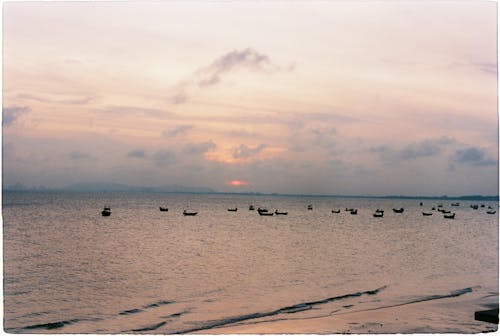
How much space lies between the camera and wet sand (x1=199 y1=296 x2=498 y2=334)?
18438mm

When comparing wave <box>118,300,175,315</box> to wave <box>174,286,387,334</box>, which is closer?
wave <box>174,286,387,334</box>

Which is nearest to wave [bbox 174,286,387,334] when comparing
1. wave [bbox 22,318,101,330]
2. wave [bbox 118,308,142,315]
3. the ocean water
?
the ocean water

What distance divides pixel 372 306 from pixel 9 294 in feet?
57.2

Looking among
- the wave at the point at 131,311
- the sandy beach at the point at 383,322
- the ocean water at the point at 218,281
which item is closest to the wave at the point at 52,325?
the ocean water at the point at 218,281

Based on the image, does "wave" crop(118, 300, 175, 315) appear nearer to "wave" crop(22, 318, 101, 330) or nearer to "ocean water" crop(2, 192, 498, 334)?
"ocean water" crop(2, 192, 498, 334)

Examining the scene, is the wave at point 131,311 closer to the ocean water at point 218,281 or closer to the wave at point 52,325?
the ocean water at point 218,281

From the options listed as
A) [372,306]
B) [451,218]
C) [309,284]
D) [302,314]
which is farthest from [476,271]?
[451,218]

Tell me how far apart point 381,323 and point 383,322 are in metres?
0.19

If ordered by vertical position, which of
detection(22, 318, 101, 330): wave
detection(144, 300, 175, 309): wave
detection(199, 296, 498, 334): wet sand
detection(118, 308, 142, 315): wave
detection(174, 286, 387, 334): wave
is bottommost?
detection(22, 318, 101, 330): wave

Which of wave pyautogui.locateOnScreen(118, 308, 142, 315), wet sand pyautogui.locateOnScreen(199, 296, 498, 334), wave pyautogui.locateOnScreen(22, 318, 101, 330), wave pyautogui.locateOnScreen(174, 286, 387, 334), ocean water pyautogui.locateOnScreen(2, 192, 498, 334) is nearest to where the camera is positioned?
wet sand pyautogui.locateOnScreen(199, 296, 498, 334)

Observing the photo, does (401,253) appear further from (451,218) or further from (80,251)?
(451,218)

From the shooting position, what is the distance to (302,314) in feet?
70.7

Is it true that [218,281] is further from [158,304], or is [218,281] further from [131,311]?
[131,311]

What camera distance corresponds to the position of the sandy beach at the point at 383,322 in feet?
A: 60.5
